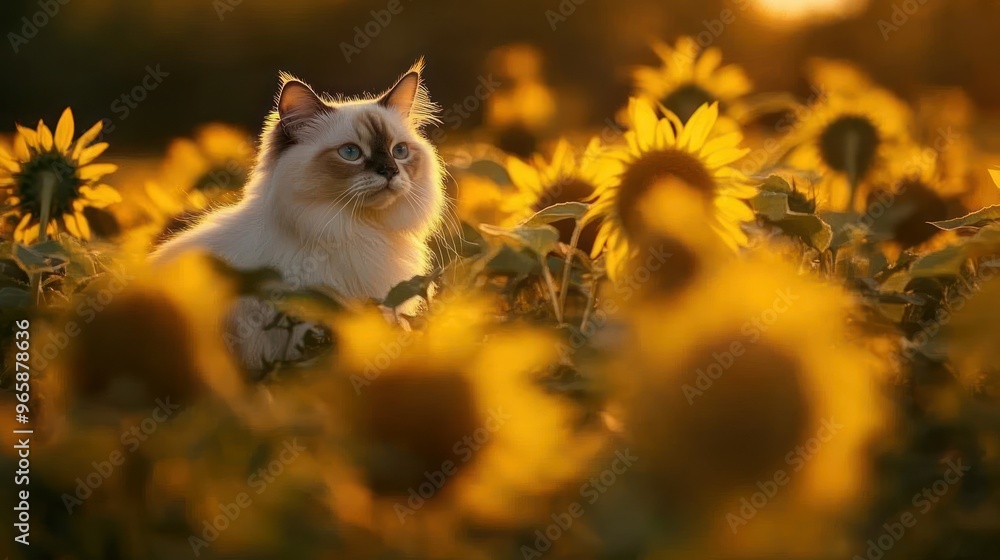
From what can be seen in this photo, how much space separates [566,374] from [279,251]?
0.88 metres

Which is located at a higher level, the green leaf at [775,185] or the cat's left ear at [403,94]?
the green leaf at [775,185]

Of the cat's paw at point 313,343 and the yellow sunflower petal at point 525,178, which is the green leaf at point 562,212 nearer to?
the cat's paw at point 313,343

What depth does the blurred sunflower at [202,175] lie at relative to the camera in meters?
1.54

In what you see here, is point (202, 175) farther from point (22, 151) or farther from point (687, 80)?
point (687, 80)

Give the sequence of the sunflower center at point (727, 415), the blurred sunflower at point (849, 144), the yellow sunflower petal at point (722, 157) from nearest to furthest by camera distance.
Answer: the sunflower center at point (727, 415) < the yellow sunflower petal at point (722, 157) < the blurred sunflower at point (849, 144)

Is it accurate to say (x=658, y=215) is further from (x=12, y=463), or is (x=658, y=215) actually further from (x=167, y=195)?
(x=167, y=195)

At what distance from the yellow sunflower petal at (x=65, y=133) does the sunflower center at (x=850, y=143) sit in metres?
1.07

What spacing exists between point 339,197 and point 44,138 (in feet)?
1.87

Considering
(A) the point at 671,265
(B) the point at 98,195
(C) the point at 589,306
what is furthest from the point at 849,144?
(A) the point at 671,265

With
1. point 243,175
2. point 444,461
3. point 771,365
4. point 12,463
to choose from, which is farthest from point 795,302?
point 243,175

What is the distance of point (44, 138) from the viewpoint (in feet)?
3.47

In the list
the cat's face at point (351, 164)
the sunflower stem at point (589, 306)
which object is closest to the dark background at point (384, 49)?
the cat's face at point (351, 164)

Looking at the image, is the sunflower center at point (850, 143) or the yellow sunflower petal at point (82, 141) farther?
the sunflower center at point (850, 143)

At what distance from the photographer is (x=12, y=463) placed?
46 cm
